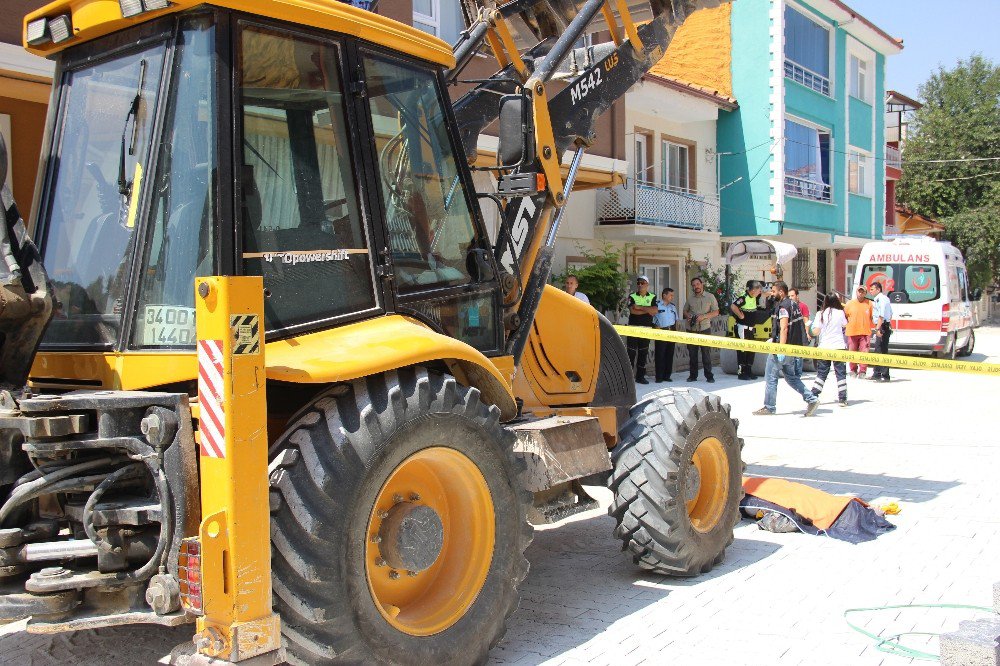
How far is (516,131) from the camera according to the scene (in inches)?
196

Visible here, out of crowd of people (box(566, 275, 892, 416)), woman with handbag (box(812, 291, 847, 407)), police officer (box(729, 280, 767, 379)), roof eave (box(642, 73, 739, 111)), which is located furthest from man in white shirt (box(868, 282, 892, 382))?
roof eave (box(642, 73, 739, 111))

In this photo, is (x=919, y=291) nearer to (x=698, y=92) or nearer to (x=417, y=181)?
(x=698, y=92)

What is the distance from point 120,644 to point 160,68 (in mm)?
2753

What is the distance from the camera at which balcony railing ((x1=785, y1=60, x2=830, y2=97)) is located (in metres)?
28.0

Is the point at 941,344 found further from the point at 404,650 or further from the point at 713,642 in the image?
the point at 404,650

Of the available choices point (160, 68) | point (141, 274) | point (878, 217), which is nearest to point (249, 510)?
point (141, 274)

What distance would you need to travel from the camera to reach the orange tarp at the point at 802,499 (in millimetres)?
6984

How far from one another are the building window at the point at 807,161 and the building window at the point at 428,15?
15381 mm

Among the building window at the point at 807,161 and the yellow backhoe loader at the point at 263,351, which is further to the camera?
the building window at the point at 807,161

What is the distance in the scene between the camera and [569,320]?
6406 millimetres

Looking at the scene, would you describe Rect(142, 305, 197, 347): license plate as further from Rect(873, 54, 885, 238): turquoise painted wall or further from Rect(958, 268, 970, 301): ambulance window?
Rect(873, 54, 885, 238): turquoise painted wall

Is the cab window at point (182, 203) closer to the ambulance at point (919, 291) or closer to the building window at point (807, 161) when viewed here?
the ambulance at point (919, 291)

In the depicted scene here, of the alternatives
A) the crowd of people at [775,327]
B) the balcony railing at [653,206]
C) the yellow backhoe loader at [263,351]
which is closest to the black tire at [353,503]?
the yellow backhoe loader at [263,351]

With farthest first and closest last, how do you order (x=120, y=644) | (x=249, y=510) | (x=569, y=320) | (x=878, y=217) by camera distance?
(x=878, y=217), (x=569, y=320), (x=120, y=644), (x=249, y=510)
